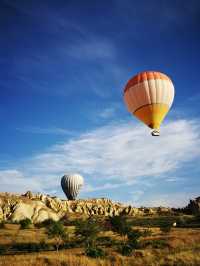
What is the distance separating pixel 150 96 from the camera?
43.0 metres

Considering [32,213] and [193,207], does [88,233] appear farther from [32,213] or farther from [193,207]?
[193,207]

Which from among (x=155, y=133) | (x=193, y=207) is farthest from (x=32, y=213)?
(x=193, y=207)

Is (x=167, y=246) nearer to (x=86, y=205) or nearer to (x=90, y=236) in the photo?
(x=90, y=236)

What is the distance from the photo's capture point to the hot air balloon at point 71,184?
134000 mm

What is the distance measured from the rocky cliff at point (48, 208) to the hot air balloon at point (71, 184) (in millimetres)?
3845

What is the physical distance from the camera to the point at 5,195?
126 m

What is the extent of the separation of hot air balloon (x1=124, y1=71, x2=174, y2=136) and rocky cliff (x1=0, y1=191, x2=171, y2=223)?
213 ft

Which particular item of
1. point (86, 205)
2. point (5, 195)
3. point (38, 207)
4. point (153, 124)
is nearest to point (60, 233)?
point (153, 124)

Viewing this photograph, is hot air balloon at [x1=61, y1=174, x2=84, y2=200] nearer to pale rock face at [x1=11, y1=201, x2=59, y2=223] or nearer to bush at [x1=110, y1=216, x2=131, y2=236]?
pale rock face at [x1=11, y1=201, x2=59, y2=223]

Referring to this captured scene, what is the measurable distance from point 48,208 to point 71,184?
21058mm

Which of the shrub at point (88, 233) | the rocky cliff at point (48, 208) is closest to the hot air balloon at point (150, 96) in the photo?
the shrub at point (88, 233)

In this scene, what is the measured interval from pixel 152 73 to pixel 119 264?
87.4 ft

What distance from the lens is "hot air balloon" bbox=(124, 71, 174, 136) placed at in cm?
4300

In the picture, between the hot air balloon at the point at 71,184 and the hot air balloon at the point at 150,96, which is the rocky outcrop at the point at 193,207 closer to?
the hot air balloon at the point at 71,184
